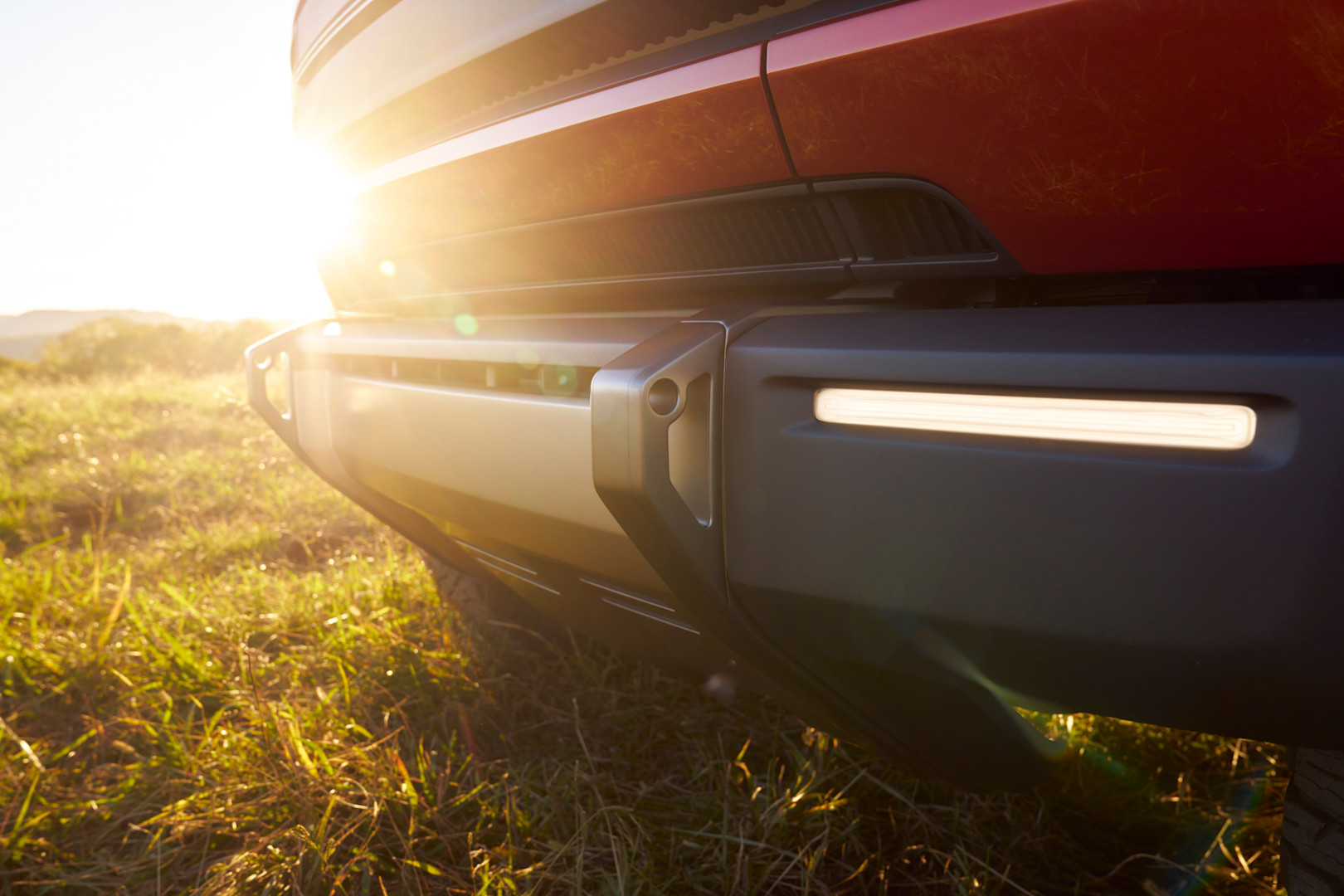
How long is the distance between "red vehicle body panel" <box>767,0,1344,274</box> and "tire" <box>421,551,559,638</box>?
151 cm

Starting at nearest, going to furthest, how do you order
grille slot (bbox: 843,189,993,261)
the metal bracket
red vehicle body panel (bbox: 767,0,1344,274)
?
red vehicle body panel (bbox: 767,0,1344,274)
grille slot (bbox: 843,189,993,261)
the metal bracket

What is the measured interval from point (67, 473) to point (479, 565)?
372 cm

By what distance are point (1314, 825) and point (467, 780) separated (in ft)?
4.34

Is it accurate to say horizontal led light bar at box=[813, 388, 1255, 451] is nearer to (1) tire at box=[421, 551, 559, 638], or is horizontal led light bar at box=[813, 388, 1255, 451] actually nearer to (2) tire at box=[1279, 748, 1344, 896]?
(2) tire at box=[1279, 748, 1344, 896]

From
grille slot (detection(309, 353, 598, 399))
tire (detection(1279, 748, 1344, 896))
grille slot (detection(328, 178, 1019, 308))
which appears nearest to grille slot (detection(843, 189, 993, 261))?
grille slot (detection(328, 178, 1019, 308))

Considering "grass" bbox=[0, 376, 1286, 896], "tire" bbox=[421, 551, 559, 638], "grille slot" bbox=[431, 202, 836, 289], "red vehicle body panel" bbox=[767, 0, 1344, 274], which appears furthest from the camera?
"tire" bbox=[421, 551, 559, 638]

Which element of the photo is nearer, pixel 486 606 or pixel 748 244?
pixel 748 244

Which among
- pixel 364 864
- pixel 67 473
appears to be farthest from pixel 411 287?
pixel 67 473

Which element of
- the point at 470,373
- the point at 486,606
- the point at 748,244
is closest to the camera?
the point at 748,244

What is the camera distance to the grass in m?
1.26

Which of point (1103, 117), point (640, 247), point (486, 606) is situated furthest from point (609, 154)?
point (486, 606)

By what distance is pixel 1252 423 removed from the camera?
59 centimetres

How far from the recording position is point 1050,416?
0.67m

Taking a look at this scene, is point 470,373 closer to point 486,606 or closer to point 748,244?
point 748,244
